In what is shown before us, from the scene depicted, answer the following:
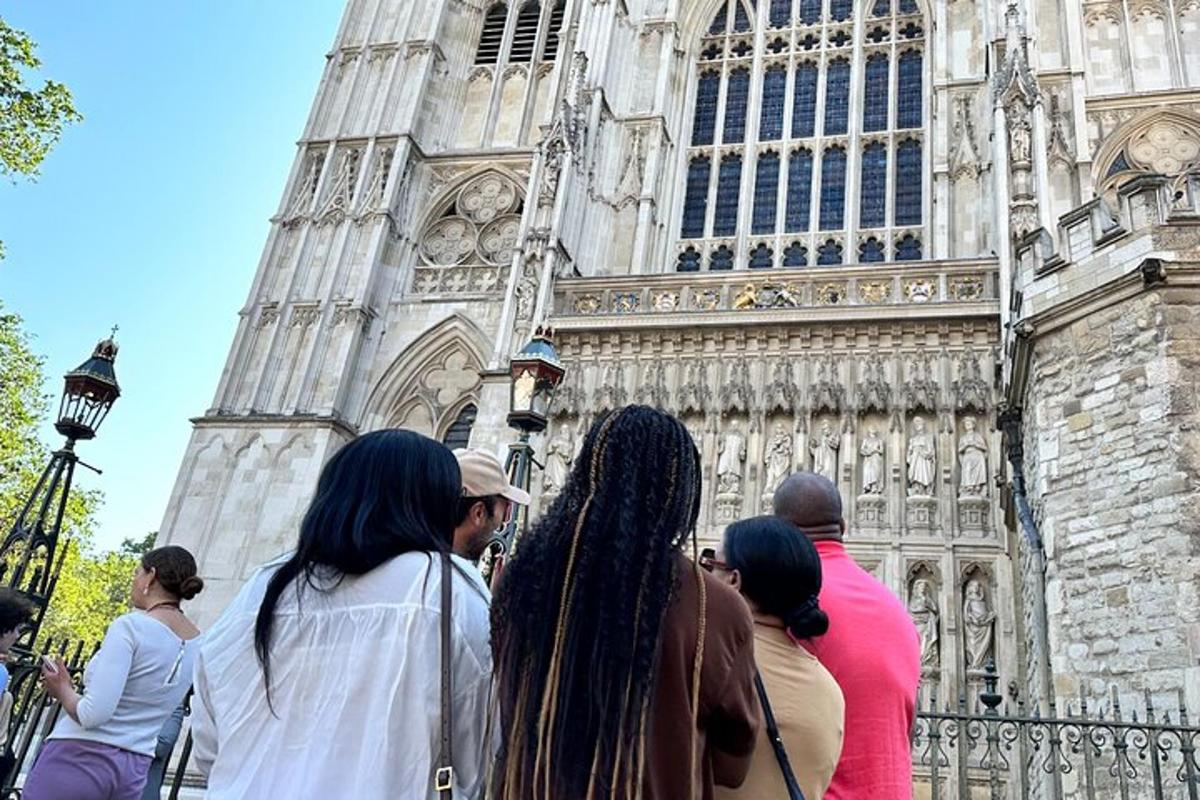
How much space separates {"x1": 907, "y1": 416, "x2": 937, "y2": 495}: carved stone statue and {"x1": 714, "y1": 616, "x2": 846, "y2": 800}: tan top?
10810 mm

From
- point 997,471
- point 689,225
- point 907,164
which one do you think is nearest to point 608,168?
point 689,225

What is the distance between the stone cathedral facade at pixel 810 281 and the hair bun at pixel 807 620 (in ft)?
18.9

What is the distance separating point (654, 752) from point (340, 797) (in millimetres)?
634

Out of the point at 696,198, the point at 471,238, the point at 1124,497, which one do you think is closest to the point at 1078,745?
the point at 1124,497

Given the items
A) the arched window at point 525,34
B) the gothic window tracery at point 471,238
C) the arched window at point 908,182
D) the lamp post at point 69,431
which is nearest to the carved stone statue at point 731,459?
the arched window at point 908,182

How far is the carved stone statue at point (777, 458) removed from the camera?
12875 millimetres

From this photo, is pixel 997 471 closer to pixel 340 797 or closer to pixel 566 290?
pixel 566 290

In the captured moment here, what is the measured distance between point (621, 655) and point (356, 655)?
587mm

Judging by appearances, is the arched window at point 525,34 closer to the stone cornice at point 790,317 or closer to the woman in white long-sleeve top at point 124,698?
the stone cornice at point 790,317

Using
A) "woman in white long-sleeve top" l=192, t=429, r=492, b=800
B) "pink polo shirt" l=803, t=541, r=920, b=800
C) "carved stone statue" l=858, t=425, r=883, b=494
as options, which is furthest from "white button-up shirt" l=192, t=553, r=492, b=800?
"carved stone statue" l=858, t=425, r=883, b=494

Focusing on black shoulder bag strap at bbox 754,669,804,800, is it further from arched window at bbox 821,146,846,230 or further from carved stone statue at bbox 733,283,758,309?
arched window at bbox 821,146,846,230

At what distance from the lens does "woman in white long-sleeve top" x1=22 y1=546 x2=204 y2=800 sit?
3.21m

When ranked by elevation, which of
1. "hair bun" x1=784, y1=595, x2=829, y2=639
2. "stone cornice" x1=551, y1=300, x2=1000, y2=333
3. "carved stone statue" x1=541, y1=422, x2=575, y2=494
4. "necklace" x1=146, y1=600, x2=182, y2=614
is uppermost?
"stone cornice" x1=551, y1=300, x2=1000, y2=333

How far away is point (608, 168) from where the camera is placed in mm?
18375
